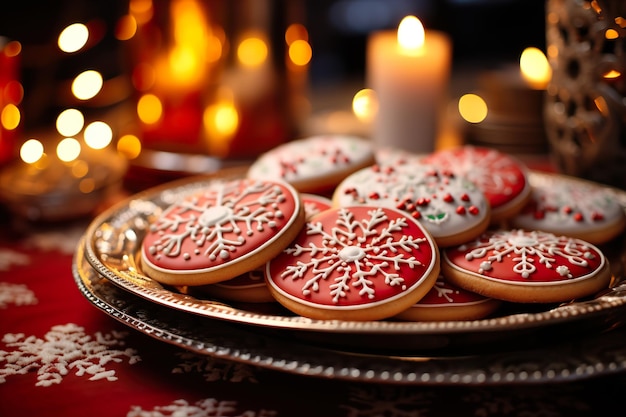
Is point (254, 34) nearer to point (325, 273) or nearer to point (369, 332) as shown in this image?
point (325, 273)

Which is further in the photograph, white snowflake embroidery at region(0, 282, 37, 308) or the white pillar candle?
the white pillar candle

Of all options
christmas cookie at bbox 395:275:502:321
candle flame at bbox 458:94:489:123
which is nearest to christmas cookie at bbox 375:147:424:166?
christmas cookie at bbox 395:275:502:321

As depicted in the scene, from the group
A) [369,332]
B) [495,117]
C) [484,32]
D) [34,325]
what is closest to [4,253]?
[34,325]

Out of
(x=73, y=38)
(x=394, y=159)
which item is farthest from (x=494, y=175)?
(x=73, y=38)

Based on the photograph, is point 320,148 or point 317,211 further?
point 320,148

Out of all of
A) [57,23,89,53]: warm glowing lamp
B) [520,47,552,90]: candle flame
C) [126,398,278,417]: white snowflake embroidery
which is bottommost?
[126,398,278,417]: white snowflake embroidery

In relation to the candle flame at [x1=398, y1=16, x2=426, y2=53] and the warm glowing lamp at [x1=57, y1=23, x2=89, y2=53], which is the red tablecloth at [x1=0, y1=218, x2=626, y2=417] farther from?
the candle flame at [x1=398, y1=16, x2=426, y2=53]
